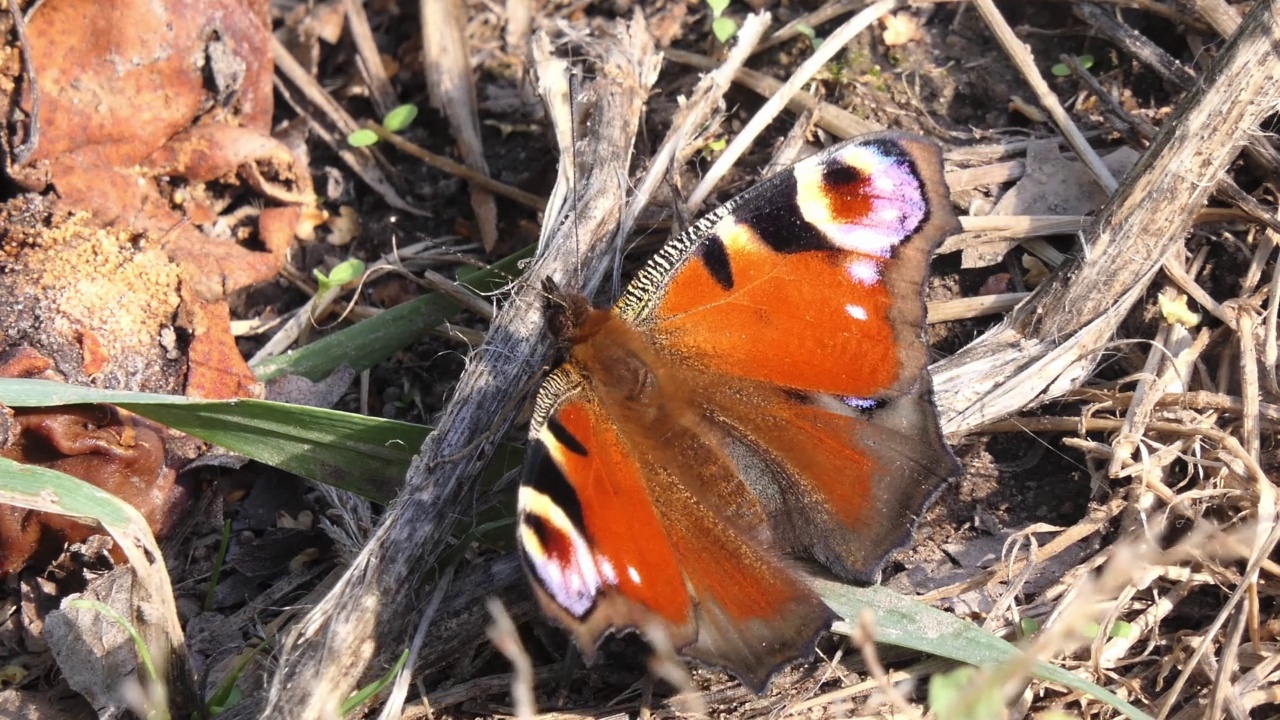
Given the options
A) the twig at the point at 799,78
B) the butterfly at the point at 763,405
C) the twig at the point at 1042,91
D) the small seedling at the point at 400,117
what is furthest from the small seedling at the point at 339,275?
the twig at the point at 1042,91

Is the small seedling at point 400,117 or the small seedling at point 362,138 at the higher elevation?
the small seedling at point 400,117

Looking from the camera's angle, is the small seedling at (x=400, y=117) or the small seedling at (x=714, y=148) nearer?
the small seedling at (x=714, y=148)

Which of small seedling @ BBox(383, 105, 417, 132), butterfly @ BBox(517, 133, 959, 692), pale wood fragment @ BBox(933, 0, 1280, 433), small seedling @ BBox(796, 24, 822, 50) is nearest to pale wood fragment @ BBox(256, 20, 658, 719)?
butterfly @ BBox(517, 133, 959, 692)

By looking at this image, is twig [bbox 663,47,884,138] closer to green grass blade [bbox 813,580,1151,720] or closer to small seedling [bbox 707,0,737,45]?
small seedling [bbox 707,0,737,45]

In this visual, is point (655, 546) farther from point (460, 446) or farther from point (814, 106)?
point (814, 106)

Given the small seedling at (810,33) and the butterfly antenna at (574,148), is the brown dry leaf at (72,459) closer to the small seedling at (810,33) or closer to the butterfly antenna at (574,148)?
the butterfly antenna at (574,148)

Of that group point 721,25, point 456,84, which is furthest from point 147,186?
point 721,25
